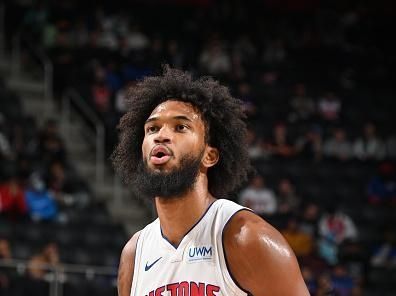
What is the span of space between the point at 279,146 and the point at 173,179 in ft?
31.7

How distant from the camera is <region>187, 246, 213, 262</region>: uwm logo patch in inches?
144

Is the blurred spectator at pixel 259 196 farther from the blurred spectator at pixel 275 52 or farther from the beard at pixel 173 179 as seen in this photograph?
the beard at pixel 173 179

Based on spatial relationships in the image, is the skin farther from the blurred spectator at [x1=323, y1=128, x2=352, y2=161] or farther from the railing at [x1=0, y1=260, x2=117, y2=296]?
the blurred spectator at [x1=323, y1=128, x2=352, y2=161]

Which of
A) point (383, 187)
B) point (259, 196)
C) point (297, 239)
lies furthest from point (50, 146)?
point (383, 187)

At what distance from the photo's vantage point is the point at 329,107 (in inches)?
581

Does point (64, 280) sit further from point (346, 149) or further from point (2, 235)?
point (346, 149)

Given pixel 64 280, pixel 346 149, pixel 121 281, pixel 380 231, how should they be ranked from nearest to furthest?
1. pixel 121 281
2. pixel 64 280
3. pixel 380 231
4. pixel 346 149

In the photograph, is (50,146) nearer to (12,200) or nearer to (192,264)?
(12,200)

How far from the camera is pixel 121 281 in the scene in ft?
13.5

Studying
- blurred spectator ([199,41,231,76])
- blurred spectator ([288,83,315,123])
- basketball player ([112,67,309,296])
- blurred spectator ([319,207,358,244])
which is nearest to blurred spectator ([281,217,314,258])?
blurred spectator ([319,207,358,244])

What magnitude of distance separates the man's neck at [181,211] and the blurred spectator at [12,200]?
7.01 meters

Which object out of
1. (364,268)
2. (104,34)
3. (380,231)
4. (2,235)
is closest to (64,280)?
(2,235)

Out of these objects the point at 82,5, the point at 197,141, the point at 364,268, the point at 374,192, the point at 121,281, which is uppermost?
the point at 82,5

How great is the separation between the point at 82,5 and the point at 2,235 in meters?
6.68
